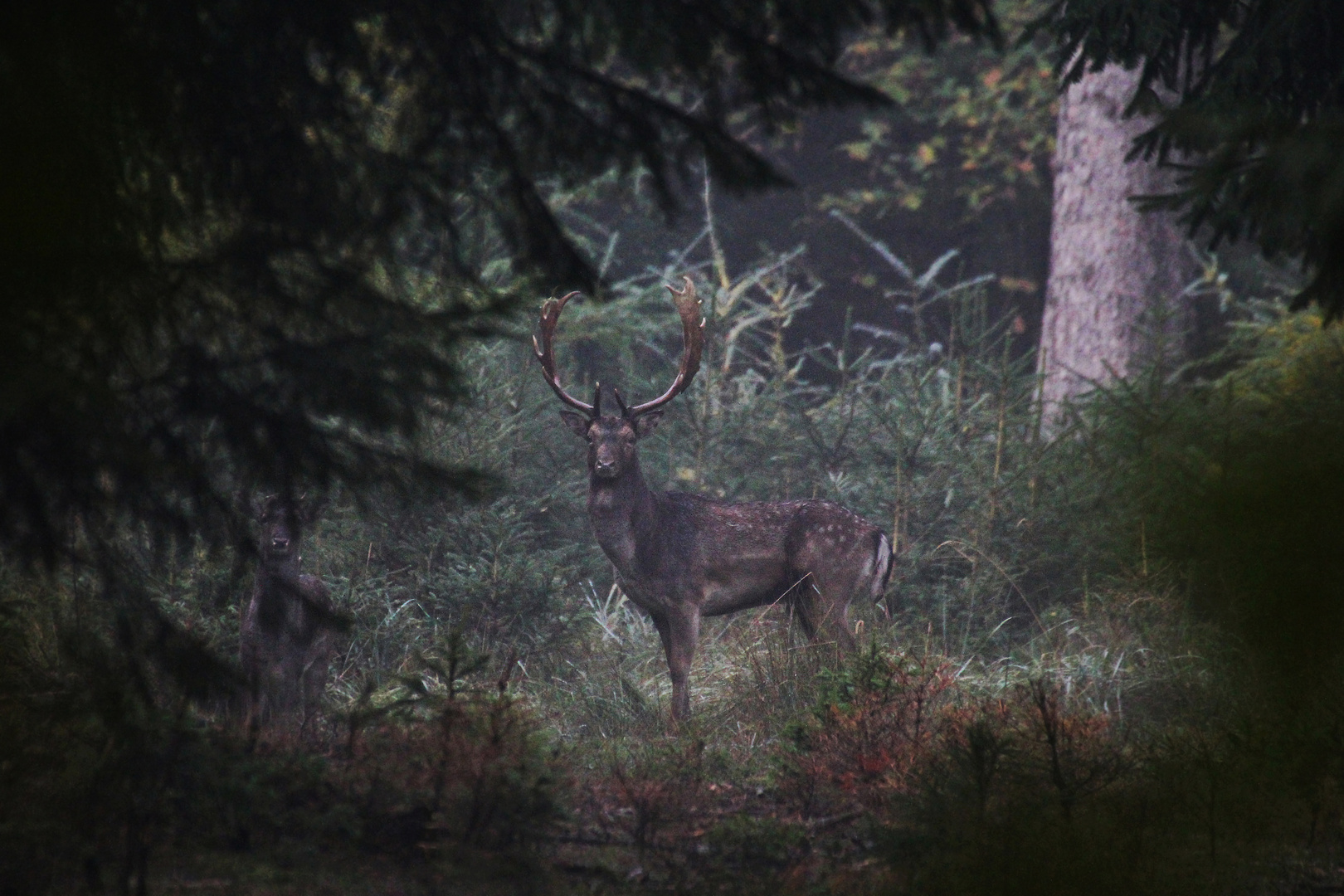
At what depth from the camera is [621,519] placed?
341 inches

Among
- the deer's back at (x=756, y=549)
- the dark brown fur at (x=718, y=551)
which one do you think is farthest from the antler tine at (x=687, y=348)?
the deer's back at (x=756, y=549)

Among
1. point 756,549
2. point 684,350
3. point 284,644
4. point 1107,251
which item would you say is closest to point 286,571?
point 284,644

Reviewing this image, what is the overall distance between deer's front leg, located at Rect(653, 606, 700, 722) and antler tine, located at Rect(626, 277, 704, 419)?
1.42 metres

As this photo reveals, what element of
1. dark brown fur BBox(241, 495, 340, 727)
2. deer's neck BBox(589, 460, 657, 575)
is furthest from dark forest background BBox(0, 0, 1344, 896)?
deer's neck BBox(589, 460, 657, 575)

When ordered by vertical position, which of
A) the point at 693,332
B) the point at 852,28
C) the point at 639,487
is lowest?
the point at 852,28

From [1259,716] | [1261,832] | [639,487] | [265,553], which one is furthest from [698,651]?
[1261,832]

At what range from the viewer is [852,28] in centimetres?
377

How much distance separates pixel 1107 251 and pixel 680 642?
20.2 feet

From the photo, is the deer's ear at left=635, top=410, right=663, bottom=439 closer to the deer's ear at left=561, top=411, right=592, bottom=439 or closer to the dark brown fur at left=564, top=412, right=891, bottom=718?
the dark brown fur at left=564, top=412, right=891, bottom=718

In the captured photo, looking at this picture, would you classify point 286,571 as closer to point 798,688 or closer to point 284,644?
point 284,644

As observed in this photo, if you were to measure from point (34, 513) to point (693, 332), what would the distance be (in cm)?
612

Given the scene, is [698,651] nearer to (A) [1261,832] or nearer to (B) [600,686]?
(B) [600,686]

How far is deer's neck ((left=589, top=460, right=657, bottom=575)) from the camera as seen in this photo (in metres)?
8.58

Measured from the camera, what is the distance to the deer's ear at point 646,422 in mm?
8766
